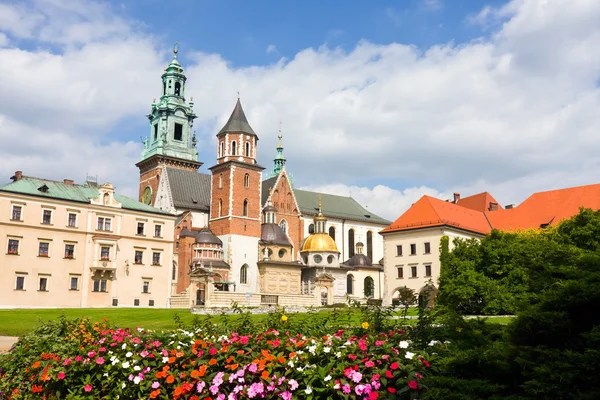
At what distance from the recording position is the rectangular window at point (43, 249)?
1859 inches

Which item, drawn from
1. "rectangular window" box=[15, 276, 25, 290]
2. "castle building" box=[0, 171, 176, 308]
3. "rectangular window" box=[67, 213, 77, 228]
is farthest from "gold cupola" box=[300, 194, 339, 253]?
"rectangular window" box=[15, 276, 25, 290]

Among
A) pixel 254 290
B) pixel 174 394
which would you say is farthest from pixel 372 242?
pixel 174 394

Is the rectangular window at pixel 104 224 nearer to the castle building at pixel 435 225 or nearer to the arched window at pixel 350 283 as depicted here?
the castle building at pixel 435 225

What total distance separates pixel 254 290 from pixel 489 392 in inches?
2319

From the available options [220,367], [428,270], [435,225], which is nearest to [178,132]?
[435,225]

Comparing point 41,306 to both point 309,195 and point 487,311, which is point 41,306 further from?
point 309,195

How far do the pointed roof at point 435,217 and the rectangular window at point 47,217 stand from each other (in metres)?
29.8

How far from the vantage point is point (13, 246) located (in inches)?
1813

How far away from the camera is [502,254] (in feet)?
125

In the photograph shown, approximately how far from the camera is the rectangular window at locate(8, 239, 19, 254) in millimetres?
45875

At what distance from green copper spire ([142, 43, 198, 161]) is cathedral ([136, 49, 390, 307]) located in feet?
0.57

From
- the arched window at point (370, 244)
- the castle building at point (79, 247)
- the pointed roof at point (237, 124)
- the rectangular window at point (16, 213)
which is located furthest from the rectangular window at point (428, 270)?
the rectangular window at point (16, 213)

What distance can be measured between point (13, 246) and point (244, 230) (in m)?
25.3

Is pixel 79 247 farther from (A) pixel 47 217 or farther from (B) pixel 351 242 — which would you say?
(B) pixel 351 242
